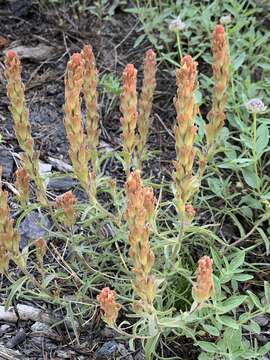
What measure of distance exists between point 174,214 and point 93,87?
0.80 meters

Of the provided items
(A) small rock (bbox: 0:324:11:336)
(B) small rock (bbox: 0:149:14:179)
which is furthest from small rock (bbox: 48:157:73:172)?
(A) small rock (bbox: 0:324:11:336)

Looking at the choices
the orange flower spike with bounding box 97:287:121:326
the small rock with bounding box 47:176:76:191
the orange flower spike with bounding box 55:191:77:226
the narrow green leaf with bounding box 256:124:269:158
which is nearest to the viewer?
the orange flower spike with bounding box 97:287:121:326

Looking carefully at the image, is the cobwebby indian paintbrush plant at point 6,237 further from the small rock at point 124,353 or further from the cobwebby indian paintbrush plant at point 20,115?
the small rock at point 124,353

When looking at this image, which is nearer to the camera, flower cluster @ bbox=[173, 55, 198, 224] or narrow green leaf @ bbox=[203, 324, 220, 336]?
flower cluster @ bbox=[173, 55, 198, 224]

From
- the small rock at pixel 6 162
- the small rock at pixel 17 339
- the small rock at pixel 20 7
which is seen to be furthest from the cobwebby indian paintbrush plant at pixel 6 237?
the small rock at pixel 20 7

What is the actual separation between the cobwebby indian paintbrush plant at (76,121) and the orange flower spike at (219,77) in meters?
0.43

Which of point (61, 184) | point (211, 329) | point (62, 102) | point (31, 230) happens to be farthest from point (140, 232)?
point (62, 102)

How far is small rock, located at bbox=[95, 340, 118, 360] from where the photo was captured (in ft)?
8.26

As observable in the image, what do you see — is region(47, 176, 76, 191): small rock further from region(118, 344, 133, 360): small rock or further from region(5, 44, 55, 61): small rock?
region(5, 44, 55, 61): small rock

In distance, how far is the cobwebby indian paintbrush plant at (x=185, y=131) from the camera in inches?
78.3

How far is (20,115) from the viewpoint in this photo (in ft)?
7.59

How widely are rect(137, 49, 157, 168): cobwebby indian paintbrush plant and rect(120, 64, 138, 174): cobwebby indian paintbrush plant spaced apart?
0.60 ft

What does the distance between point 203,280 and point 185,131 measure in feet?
1.38

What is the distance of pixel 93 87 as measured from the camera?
8.00ft
